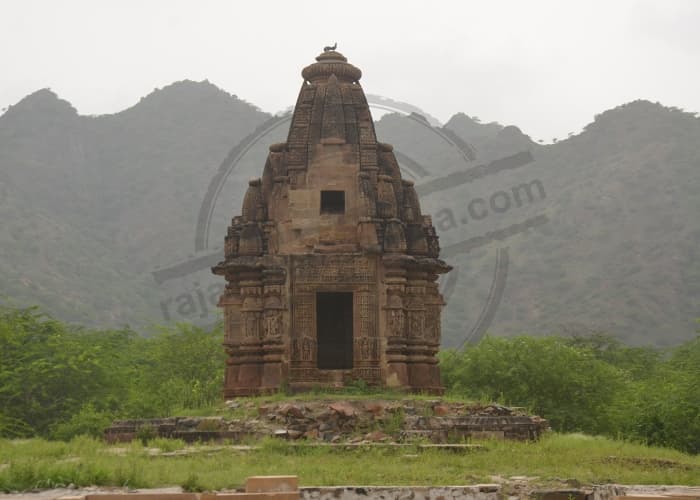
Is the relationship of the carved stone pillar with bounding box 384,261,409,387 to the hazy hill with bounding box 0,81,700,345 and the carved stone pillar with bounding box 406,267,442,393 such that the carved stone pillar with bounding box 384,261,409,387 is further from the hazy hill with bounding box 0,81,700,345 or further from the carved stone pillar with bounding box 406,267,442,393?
the hazy hill with bounding box 0,81,700,345

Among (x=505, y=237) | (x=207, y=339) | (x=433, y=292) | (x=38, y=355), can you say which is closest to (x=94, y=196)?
(x=505, y=237)

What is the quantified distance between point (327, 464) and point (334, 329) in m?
9.01

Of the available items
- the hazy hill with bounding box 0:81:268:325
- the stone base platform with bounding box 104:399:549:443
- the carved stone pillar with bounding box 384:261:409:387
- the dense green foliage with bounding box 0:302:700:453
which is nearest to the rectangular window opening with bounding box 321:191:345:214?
the carved stone pillar with bounding box 384:261:409:387

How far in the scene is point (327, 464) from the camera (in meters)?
12.6

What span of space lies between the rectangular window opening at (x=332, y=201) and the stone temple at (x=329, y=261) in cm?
3

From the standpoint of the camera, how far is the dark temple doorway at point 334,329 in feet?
69.2

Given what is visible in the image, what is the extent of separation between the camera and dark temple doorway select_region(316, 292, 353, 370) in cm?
2108

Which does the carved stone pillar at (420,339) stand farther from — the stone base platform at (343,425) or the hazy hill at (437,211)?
the hazy hill at (437,211)

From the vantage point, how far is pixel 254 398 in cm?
1728

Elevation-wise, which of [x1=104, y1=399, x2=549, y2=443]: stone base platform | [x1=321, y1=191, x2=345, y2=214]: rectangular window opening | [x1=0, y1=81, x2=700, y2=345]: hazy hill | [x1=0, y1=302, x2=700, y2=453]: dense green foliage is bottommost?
[x1=104, y1=399, x2=549, y2=443]: stone base platform

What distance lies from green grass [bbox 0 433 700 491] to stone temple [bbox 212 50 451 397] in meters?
3.88

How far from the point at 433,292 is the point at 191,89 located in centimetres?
9134

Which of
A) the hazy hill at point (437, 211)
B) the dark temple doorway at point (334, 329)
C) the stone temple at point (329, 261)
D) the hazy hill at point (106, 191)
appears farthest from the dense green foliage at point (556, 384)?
the hazy hill at point (106, 191)

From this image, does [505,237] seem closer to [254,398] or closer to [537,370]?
[537,370]
